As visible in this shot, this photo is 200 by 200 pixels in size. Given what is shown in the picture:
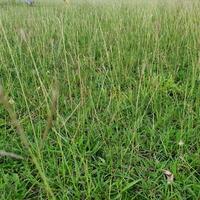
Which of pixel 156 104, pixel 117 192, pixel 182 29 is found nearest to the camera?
pixel 117 192

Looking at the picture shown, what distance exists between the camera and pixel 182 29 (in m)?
2.61

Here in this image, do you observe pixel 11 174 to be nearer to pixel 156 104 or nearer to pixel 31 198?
pixel 31 198

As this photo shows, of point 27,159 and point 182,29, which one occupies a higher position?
point 182,29

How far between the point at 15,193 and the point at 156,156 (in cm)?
60

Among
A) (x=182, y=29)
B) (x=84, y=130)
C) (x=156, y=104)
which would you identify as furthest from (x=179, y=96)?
(x=182, y=29)

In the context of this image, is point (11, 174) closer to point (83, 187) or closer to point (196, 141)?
point (83, 187)

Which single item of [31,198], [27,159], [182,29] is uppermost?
[182,29]

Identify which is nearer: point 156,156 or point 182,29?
point 156,156

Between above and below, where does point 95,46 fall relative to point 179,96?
above

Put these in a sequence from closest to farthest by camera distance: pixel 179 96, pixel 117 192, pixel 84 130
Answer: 1. pixel 117 192
2. pixel 84 130
3. pixel 179 96

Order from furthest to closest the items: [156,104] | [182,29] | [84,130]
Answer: [182,29]
[156,104]
[84,130]

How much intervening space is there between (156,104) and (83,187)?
669 mm

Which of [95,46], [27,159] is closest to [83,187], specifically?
[27,159]

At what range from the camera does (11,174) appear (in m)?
1.28
